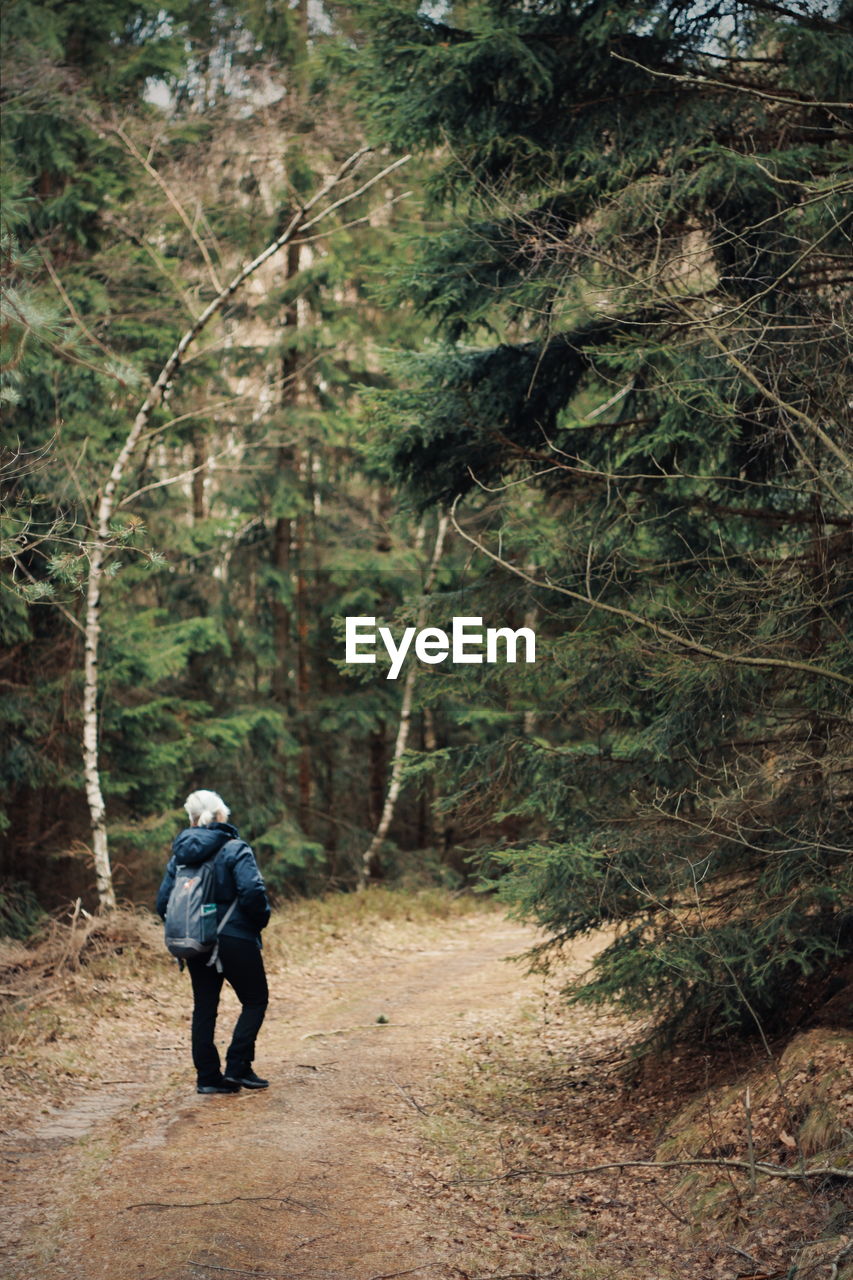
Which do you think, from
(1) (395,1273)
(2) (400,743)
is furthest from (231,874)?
(2) (400,743)

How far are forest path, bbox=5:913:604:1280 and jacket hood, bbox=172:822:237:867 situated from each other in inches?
61.5

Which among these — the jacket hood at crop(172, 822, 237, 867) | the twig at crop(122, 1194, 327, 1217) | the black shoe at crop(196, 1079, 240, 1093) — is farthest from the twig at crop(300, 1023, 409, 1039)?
the twig at crop(122, 1194, 327, 1217)

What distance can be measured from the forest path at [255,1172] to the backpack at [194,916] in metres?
1.00

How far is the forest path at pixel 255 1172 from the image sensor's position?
15.7ft

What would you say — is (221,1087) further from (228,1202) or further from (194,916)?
(228,1202)

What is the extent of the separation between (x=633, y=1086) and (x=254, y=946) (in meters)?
2.94

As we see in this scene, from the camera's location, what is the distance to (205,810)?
7121 mm

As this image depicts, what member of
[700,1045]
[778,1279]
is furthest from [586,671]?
[778,1279]

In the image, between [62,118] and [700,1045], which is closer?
[700,1045]

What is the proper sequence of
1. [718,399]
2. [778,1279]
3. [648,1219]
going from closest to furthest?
[778,1279] → [648,1219] → [718,399]

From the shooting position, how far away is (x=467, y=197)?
815cm

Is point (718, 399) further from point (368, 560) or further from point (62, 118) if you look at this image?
point (368, 560)

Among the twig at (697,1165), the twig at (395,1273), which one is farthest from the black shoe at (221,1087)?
the twig at (395,1273)

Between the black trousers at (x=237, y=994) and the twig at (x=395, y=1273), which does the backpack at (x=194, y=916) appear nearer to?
the black trousers at (x=237, y=994)
